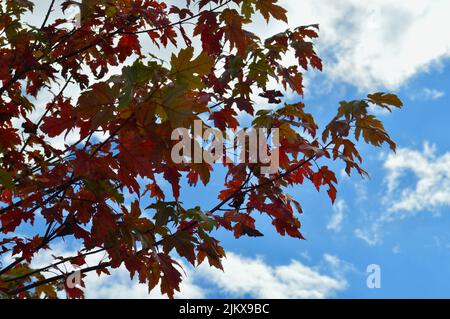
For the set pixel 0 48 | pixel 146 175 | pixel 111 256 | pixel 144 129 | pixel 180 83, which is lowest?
pixel 111 256

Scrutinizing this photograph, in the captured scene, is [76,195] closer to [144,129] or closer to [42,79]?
[144,129]

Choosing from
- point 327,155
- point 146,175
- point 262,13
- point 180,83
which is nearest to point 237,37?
point 262,13

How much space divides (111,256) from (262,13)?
6.51 ft

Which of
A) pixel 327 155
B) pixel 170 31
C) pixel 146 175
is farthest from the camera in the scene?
pixel 170 31

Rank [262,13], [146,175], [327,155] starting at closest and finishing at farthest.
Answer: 1. [146,175]
2. [327,155]
3. [262,13]

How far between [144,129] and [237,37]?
63.7 inches

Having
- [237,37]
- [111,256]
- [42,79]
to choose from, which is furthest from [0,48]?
[111,256]

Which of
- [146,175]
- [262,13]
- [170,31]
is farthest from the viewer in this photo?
[170,31]

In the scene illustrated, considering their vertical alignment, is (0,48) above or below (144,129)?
above

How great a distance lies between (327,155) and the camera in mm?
2957

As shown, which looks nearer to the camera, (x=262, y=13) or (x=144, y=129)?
(x=144, y=129)
